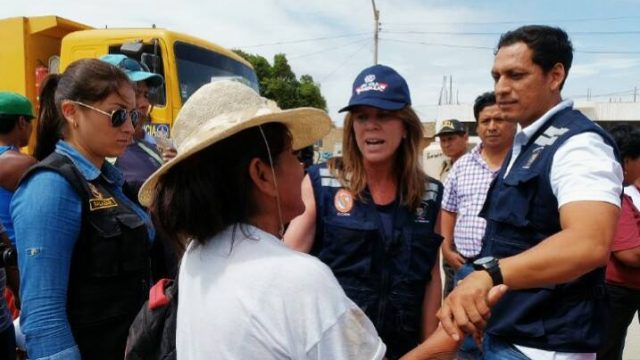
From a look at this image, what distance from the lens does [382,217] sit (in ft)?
6.86

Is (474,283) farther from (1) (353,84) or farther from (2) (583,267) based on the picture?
(1) (353,84)

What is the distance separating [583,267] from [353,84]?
1.25 m

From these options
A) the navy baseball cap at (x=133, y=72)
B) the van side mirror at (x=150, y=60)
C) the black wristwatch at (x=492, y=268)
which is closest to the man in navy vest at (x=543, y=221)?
the black wristwatch at (x=492, y=268)

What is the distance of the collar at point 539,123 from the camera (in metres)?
1.92

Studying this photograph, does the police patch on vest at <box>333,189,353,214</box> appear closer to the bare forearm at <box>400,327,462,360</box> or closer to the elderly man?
the bare forearm at <box>400,327,462,360</box>

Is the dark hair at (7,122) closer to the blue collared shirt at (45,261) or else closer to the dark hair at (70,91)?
the dark hair at (70,91)

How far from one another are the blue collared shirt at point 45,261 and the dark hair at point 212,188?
64cm

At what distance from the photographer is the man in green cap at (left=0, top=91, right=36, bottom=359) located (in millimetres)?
2111

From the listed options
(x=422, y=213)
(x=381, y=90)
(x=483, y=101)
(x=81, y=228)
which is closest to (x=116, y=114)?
(x=81, y=228)

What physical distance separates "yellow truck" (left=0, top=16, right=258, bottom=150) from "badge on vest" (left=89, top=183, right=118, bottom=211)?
401 cm

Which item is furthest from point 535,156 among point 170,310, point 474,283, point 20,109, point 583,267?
point 20,109

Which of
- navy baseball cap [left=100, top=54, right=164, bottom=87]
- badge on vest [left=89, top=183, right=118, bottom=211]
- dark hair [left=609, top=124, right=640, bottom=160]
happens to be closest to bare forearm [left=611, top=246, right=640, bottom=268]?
dark hair [left=609, top=124, right=640, bottom=160]

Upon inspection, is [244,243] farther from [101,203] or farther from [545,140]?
[545,140]

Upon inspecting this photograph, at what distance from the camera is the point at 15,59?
679 cm
